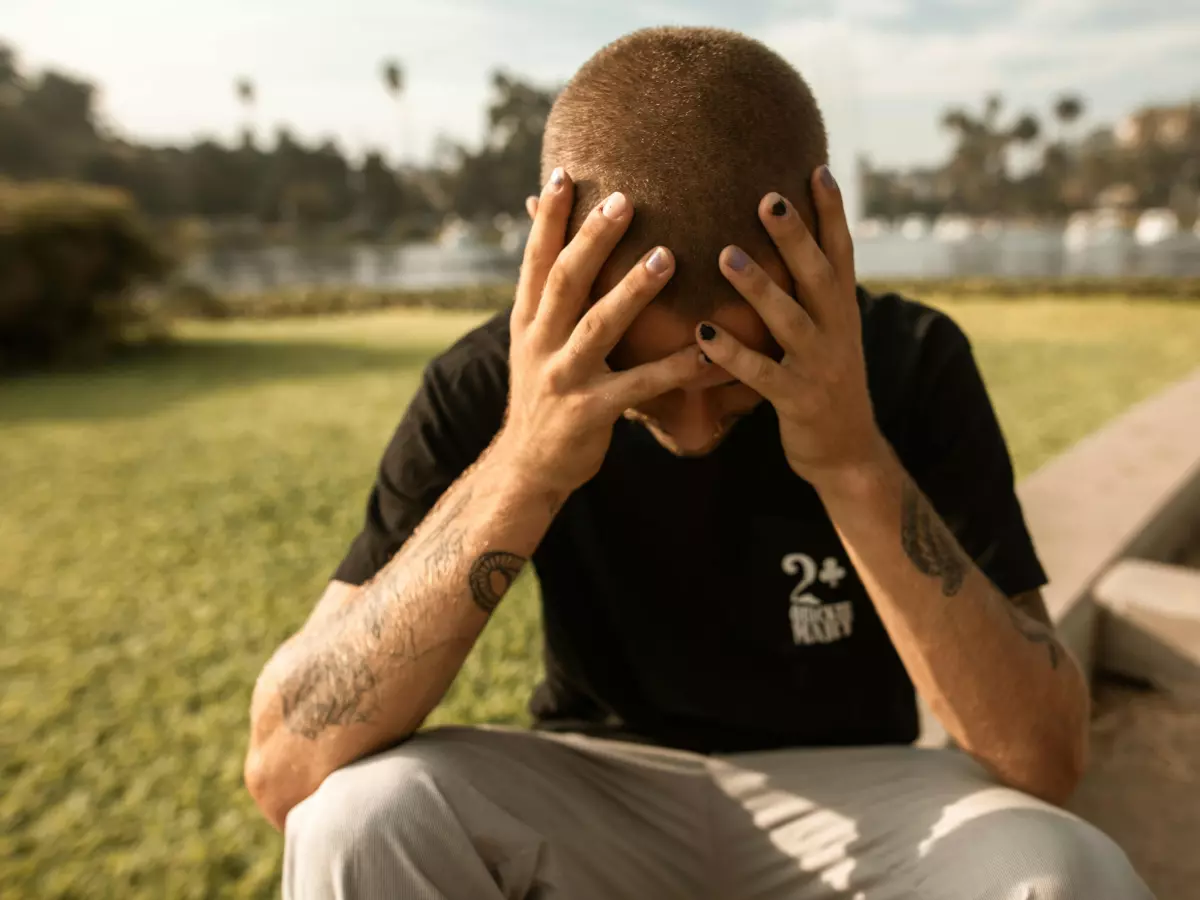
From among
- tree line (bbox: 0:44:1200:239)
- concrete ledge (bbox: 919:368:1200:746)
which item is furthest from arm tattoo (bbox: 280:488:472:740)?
tree line (bbox: 0:44:1200:239)

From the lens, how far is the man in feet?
4.06

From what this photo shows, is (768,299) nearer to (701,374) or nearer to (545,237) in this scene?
(701,374)

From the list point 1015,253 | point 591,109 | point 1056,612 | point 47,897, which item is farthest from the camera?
point 1015,253

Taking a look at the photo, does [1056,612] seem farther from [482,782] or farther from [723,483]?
[482,782]

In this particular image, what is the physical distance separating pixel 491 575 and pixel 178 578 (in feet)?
10.9

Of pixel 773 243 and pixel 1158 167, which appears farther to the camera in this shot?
pixel 1158 167

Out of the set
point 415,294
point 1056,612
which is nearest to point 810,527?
point 1056,612

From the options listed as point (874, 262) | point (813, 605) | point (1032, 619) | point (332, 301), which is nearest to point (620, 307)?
point (813, 605)

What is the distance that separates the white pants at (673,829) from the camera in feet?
3.74

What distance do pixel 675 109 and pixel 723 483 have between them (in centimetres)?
65

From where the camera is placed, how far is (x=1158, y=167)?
4469cm

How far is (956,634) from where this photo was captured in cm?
140

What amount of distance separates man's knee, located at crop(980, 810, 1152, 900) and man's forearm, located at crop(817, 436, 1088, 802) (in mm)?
218

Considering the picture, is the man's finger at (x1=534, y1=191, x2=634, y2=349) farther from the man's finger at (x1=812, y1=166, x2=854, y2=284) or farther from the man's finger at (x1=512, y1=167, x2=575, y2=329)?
the man's finger at (x1=812, y1=166, x2=854, y2=284)
